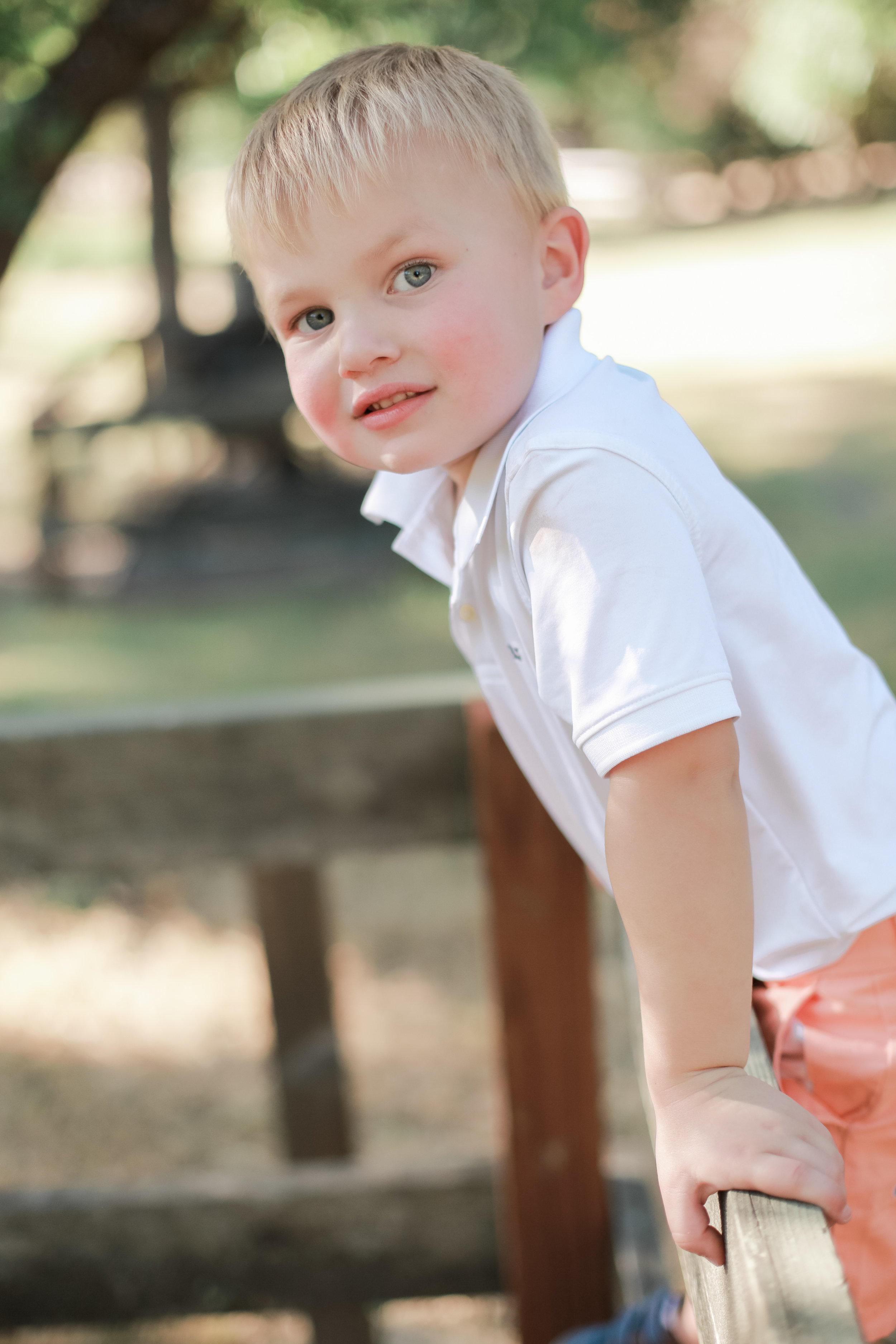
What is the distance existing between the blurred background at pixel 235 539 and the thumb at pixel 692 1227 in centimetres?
101

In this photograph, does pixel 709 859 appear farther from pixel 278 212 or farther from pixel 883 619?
pixel 883 619

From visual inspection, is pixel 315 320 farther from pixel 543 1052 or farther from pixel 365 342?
pixel 543 1052

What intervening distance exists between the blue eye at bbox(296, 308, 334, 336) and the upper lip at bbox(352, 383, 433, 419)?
7cm

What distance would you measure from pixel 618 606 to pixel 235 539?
7.04 metres

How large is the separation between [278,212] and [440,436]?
8.1 inches

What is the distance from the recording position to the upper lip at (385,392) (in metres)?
0.96

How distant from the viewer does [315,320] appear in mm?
986

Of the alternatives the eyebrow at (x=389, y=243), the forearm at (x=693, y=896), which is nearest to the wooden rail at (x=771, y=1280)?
the forearm at (x=693, y=896)

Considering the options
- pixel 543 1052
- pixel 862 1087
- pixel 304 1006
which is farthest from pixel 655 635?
pixel 304 1006

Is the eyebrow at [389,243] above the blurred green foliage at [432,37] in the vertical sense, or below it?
below

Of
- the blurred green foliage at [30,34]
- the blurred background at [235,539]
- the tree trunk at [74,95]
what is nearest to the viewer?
the blurred green foliage at [30,34]

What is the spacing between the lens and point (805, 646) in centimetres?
100

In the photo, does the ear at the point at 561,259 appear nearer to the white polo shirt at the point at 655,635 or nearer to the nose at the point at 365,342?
the white polo shirt at the point at 655,635

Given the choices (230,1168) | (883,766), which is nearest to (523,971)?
(883,766)
